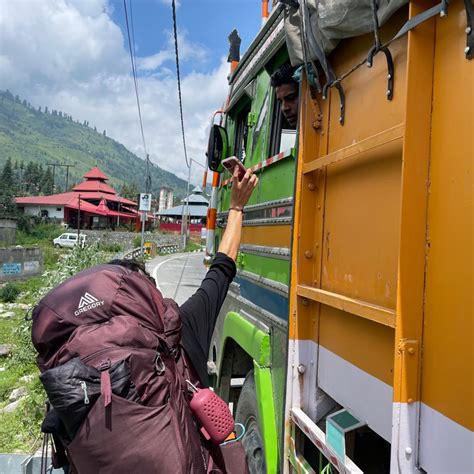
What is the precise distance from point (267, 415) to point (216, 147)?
7.95 ft

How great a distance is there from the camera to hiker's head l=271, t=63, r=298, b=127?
264 centimetres

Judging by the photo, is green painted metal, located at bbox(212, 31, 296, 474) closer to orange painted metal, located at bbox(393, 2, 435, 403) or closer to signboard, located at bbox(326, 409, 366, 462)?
signboard, located at bbox(326, 409, 366, 462)

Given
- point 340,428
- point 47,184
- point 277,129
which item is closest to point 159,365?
point 340,428

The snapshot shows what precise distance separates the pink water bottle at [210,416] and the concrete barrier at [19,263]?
19.2 meters

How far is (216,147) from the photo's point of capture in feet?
13.3

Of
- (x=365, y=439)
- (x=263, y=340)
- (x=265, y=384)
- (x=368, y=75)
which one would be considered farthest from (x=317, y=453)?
(x=368, y=75)

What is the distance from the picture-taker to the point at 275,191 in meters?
2.62

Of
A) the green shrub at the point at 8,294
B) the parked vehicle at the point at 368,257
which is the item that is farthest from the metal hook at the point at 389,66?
the green shrub at the point at 8,294

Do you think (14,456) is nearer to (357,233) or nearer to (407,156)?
(357,233)

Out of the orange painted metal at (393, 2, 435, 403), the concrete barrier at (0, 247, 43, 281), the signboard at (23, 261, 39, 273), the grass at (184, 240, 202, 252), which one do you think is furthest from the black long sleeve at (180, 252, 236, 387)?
the grass at (184, 240, 202, 252)

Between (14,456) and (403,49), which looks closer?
(403,49)

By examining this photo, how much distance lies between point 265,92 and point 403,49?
1625 mm

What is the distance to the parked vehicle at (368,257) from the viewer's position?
130 centimetres

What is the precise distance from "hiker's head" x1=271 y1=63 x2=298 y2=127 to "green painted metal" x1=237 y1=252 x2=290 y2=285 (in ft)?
2.72
